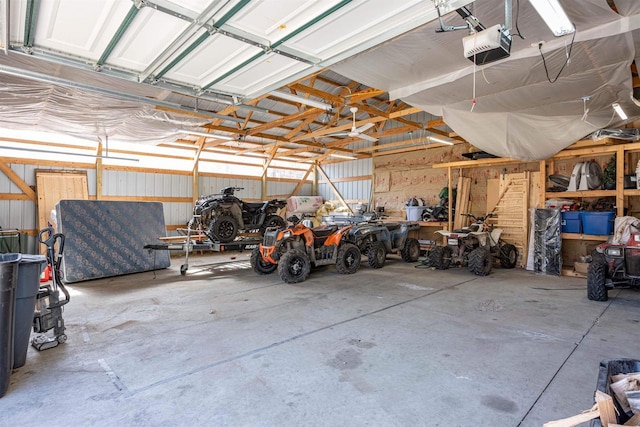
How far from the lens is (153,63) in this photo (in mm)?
2732

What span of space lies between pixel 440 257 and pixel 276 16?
5637 mm

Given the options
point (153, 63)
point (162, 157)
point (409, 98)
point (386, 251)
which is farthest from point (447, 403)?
point (162, 157)

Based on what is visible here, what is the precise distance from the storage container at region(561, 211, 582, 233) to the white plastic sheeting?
50.5 inches

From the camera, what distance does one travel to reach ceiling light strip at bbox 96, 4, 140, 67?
7.03ft

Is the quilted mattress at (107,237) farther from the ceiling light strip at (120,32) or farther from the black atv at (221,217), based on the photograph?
the ceiling light strip at (120,32)

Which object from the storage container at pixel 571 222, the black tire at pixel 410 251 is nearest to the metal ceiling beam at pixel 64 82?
the black tire at pixel 410 251

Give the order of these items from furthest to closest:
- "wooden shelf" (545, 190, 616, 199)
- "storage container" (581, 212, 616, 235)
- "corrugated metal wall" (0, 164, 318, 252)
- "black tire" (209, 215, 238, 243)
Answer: "corrugated metal wall" (0, 164, 318, 252)
"black tire" (209, 215, 238, 243)
"wooden shelf" (545, 190, 616, 199)
"storage container" (581, 212, 616, 235)

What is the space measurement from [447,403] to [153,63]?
10.6 feet

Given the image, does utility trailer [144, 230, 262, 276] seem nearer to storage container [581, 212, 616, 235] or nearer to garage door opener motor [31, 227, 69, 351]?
garage door opener motor [31, 227, 69, 351]

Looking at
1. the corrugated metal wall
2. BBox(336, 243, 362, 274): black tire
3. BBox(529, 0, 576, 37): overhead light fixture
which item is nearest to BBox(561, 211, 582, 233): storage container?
→ BBox(336, 243, 362, 274): black tire

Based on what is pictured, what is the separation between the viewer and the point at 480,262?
20.0 feet

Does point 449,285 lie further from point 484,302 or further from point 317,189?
point 317,189

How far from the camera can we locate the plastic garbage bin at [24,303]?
246cm

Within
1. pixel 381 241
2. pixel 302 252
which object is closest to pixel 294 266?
pixel 302 252
